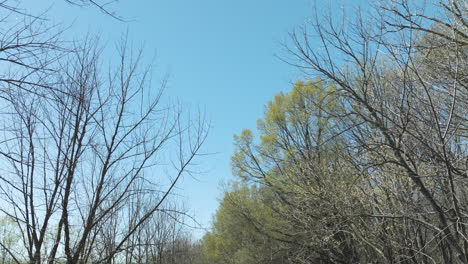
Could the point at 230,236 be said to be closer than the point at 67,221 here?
No

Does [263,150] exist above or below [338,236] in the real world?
above

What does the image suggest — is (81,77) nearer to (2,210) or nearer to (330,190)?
(2,210)

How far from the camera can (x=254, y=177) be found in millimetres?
16000

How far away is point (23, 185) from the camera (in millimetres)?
4359

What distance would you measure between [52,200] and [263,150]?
11944 millimetres

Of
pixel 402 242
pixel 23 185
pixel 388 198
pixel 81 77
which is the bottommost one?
pixel 402 242

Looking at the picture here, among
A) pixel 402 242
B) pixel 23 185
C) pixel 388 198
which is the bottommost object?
pixel 402 242

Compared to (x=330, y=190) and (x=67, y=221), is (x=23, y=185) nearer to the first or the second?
(x=67, y=221)

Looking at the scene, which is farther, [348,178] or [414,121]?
[348,178]

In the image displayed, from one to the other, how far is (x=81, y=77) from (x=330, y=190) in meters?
6.09

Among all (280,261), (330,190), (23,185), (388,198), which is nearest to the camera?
(23,185)

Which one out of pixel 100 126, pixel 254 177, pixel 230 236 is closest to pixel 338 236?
pixel 254 177

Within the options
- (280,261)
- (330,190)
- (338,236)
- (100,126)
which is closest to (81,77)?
(100,126)

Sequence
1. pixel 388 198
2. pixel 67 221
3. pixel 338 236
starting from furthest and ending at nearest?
pixel 338 236
pixel 388 198
pixel 67 221
